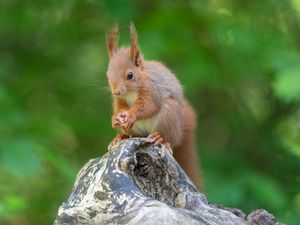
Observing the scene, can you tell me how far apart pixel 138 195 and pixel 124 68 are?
0.74 metres

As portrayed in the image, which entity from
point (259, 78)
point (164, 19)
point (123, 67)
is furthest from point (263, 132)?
point (123, 67)

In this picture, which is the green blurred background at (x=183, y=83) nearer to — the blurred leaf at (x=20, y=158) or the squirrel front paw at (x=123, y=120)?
the blurred leaf at (x=20, y=158)

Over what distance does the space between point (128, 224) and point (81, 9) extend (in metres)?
2.69

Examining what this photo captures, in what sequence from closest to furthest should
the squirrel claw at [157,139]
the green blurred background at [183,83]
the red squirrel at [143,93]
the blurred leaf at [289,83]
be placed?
the squirrel claw at [157,139] → the red squirrel at [143,93] → the blurred leaf at [289,83] → the green blurred background at [183,83]

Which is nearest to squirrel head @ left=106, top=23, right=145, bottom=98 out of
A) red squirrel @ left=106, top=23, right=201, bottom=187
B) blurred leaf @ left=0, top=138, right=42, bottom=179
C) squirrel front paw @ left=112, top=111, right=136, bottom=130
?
red squirrel @ left=106, top=23, right=201, bottom=187

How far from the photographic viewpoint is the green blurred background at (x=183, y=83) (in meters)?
3.55

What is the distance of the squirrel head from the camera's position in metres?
2.33

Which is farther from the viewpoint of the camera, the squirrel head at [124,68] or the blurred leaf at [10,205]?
the blurred leaf at [10,205]

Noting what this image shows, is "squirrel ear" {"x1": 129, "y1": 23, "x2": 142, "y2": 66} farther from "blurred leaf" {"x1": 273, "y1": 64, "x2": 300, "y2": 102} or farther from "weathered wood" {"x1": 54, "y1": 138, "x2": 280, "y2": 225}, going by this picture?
"blurred leaf" {"x1": 273, "y1": 64, "x2": 300, "y2": 102}

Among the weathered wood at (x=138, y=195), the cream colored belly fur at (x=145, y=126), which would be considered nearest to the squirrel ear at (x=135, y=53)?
the cream colored belly fur at (x=145, y=126)

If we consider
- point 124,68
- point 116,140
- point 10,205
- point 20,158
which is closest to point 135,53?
point 124,68

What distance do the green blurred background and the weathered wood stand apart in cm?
133

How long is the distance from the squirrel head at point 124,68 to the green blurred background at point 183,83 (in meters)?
0.86

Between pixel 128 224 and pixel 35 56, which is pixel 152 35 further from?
pixel 128 224
